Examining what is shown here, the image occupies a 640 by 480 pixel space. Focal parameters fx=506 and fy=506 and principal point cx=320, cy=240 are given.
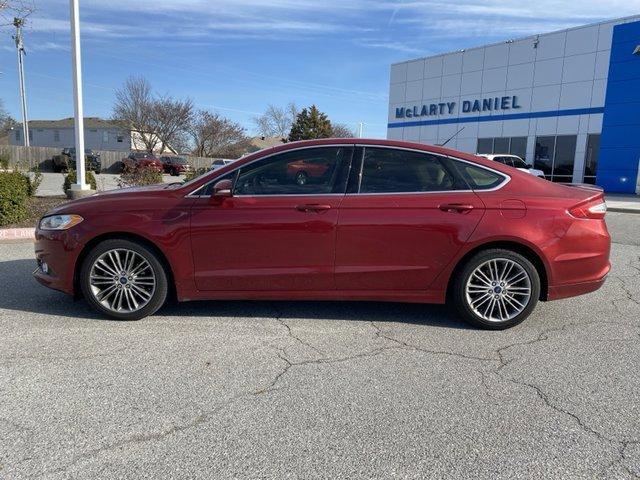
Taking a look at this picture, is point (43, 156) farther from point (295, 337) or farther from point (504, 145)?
point (295, 337)

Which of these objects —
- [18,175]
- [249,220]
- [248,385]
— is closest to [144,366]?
[248,385]

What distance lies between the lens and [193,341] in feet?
13.8

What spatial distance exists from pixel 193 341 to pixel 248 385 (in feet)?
3.15

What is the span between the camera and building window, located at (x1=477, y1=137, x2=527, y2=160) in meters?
28.5

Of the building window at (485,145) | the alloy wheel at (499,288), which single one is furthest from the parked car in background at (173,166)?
the alloy wheel at (499,288)

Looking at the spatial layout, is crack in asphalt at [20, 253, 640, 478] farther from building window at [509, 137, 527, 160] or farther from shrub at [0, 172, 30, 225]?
building window at [509, 137, 527, 160]

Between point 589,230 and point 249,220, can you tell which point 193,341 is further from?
point 589,230

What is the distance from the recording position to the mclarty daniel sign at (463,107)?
2891cm

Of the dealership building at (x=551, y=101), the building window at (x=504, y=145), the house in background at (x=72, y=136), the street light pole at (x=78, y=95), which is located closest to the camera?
the street light pole at (x=78, y=95)

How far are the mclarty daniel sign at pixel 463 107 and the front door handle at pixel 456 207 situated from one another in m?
26.9

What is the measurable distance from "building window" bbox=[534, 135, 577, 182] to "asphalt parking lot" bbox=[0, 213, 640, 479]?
2412 cm

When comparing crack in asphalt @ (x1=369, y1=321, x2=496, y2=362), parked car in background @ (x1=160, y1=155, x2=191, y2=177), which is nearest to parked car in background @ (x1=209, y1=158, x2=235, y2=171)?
crack in asphalt @ (x1=369, y1=321, x2=496, y2=362)

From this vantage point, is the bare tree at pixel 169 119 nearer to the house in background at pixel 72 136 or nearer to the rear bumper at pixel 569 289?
the house in background at pixel 72 136

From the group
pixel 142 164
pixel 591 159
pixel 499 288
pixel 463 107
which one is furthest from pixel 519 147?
pixel 499 288
